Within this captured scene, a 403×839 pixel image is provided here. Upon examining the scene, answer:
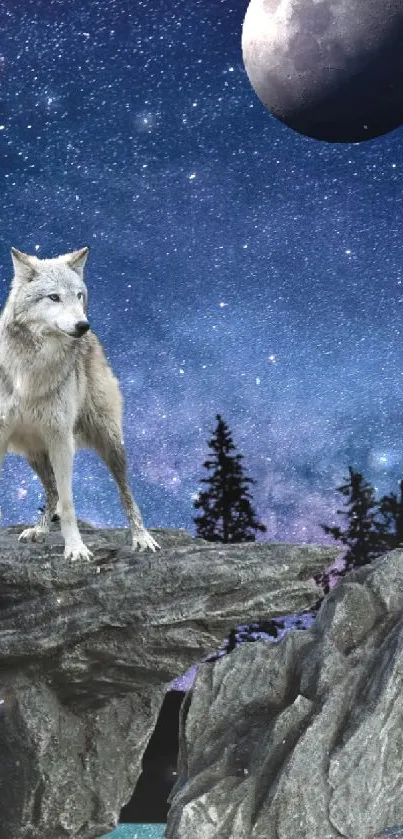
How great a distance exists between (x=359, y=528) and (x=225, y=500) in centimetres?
463

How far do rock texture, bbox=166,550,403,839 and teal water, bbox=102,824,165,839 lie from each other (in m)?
5.96

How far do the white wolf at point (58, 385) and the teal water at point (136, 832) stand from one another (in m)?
10.3

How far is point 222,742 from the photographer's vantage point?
14.7 meters

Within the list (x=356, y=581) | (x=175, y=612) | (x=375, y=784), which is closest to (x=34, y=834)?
(x=175, y=612)

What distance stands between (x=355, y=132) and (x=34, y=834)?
40.1 ft

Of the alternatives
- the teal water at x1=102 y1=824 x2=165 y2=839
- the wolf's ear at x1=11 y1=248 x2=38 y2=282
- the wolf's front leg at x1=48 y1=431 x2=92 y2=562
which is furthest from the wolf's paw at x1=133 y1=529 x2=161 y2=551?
the teal water at x1=102 y1=824 x2=165 y2=839

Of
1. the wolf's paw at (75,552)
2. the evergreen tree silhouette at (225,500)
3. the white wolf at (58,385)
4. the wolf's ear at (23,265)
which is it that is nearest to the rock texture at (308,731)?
the white wolf at (58,385)

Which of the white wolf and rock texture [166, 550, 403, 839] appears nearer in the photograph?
the white wolf

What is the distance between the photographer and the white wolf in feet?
34.3

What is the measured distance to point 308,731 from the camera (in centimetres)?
1348

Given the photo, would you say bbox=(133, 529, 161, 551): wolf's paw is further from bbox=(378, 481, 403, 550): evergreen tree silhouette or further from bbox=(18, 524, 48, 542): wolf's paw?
bbox=(378, 481, 403, 550): evergreen tree silhouette

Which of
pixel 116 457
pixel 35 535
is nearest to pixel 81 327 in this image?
pixel 116 457

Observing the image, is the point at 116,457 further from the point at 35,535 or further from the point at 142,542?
the point at 35,535

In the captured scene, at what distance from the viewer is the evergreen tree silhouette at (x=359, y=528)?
32219 mm
